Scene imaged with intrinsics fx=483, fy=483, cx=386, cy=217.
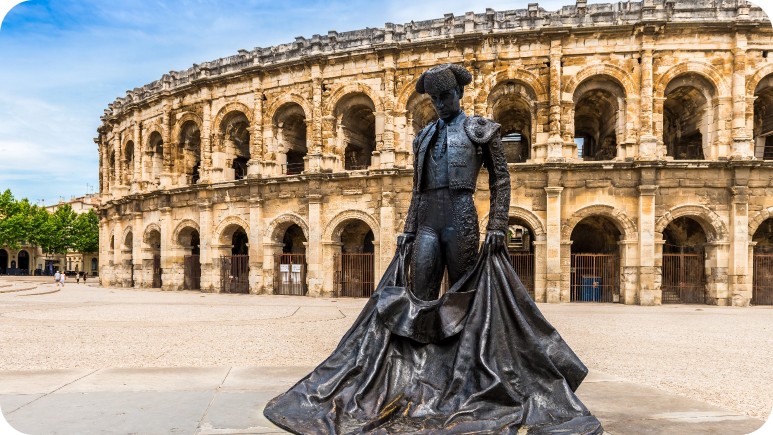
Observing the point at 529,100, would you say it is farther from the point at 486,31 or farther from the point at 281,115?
the point at 281,115

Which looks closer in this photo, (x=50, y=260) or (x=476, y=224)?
(x=476, y=224)

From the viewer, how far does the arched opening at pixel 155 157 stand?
78.8 feet

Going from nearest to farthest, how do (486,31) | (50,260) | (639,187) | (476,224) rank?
(476,224) → (639,187) → (486,31) → (50,260)

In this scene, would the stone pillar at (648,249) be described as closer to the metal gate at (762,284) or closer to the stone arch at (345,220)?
the metal gate at (762,284)

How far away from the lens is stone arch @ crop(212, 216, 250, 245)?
19984 millimetres

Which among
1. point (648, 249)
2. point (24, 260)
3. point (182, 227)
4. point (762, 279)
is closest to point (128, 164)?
point (182, 227)

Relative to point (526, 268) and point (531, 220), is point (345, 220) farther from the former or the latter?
point (526, 268)

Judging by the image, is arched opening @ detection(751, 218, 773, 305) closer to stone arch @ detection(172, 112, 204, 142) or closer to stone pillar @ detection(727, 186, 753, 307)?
stone pillar @ detection(727, 186, 753, 307)

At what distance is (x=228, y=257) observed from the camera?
2055cm

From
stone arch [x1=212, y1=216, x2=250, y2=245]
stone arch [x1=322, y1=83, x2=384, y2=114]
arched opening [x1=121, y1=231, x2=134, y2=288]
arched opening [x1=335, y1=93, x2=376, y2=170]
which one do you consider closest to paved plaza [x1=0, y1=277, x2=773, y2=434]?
stone arch [x1=212, y1=216, x2=250, y2=245]

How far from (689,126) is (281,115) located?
15828mm

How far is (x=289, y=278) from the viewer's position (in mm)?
19531

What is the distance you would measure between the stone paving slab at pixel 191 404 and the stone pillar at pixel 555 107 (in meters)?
12.3

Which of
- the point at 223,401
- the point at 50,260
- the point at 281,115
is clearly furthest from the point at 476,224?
the point at 50,260
